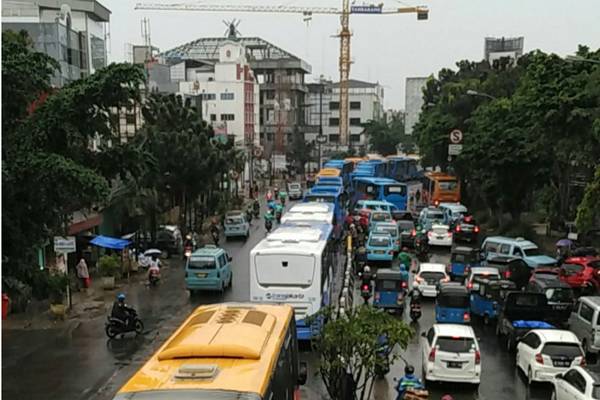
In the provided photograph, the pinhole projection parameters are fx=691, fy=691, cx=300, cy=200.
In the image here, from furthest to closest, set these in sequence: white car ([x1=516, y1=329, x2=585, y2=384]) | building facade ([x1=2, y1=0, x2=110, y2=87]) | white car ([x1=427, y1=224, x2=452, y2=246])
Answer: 1. white car ([x1=427, y1=224, x2=452, y2=246])
2. building facade ([x1=2, y1=0, x2=110, y2=87])
3. white car ([x1=516, y1=329, x2=585, y2=384])

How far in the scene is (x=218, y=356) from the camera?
8477 mm

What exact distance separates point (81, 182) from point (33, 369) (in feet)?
17.2

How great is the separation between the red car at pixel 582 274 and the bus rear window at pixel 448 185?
2702 cm

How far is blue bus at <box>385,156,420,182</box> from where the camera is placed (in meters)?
66.6

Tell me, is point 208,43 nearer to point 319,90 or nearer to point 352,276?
point 319,90

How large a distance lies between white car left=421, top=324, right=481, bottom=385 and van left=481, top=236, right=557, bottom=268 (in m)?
14.0

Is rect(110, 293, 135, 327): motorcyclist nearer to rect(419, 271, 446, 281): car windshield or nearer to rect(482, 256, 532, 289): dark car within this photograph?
rect(419, 271, 446, 281): car windshield

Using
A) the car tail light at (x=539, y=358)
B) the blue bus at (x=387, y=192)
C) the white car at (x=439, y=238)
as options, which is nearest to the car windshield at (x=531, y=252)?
the white car at (x=439, y=238)

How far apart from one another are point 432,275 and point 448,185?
3005cm

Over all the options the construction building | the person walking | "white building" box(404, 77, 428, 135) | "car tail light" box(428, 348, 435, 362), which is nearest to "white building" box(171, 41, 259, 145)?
the construction building

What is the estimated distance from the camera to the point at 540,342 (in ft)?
49.3

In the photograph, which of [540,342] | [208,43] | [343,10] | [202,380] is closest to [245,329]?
[202,380]

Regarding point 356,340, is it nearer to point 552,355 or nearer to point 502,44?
point 552,355

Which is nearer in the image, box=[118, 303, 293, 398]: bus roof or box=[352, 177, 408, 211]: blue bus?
box=[118, 303, 293, 398]: bus roof
